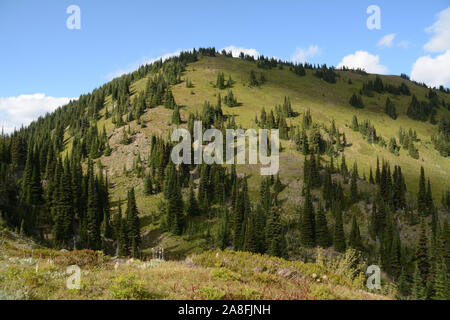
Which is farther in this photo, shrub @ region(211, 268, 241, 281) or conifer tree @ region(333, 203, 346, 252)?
conifer tree @ region(333, 203, 346, 252)

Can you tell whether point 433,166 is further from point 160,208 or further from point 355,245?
point 160,208

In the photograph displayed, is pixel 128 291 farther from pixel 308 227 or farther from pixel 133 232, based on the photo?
pixel 308 227

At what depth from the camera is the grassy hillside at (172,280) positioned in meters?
10.3

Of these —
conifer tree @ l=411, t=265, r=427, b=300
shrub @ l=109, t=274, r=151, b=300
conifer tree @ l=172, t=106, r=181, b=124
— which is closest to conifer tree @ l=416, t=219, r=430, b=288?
conifer tree @ l=411, t=265, r=427, b=300

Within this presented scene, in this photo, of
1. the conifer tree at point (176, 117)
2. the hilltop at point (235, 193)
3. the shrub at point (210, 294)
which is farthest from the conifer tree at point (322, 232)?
the conifer tree at point (176, 117)

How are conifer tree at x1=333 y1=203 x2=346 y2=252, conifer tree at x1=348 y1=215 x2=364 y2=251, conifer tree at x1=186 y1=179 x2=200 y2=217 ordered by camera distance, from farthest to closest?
conifer tree at x1=186 y1=179 x2=200 y2=217, conifer tree at x1=333 y1=203 x2=346 y2=252, conifer tree at x1=348 y1=215 x2=364 y2=251

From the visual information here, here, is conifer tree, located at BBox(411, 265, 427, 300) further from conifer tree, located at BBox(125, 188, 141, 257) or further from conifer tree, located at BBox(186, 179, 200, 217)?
conifer tree, located at BBox(186, 179, 200, 217)

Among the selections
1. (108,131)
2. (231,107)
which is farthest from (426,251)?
(108,131)

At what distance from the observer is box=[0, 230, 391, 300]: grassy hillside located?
407 inches

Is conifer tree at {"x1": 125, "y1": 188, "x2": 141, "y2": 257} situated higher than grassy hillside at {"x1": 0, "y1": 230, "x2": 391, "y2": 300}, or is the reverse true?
grassy hillside at {"x1": 0, "y1": 230, "x2": 391, "y2": 300}

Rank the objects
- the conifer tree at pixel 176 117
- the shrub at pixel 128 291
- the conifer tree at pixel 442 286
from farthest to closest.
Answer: the conifer tree at pixel 176 117 → the conifer tree at pixel 442 286 → the shrub at pixel 128 291

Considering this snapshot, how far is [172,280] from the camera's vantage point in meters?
12.4

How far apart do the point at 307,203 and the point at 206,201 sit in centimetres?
3552

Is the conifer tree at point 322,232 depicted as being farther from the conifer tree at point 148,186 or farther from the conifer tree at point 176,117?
the conifer tree at point 176,117
